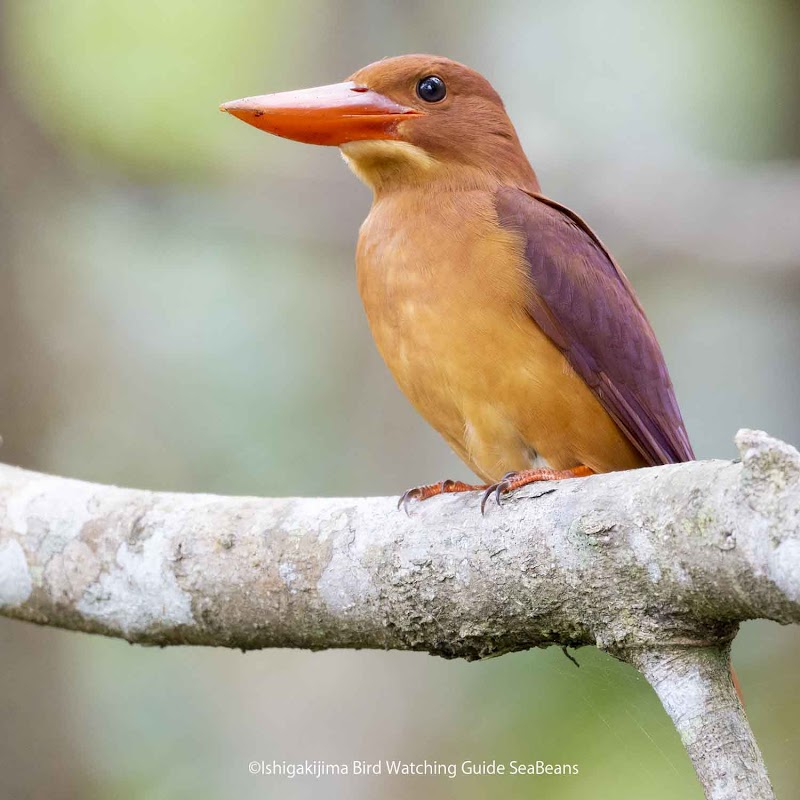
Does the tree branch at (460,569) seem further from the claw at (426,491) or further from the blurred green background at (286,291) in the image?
the blurred green background at (286,291)

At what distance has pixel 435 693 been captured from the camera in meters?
4.42

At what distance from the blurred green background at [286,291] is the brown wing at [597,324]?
1.16 meters

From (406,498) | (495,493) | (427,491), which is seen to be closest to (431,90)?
(427,491)

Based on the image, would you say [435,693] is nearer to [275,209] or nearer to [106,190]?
[275,209]

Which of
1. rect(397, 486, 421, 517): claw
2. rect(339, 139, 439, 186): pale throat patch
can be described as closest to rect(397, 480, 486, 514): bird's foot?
rect(397, 486, 421, 517): claw

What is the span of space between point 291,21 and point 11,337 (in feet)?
8.17

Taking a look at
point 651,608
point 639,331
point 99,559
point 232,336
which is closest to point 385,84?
point 639,331

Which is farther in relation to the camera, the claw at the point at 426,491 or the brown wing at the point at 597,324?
the brown wing at the point at 597,324

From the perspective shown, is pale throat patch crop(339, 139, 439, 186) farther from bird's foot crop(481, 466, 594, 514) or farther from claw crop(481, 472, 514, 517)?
claw crop(481, 472, 514, 517)

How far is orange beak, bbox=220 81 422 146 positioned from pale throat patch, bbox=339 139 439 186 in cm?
2

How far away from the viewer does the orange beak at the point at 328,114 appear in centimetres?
276

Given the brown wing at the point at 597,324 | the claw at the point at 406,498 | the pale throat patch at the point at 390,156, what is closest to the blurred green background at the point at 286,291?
the brown wing at the point at 597,324

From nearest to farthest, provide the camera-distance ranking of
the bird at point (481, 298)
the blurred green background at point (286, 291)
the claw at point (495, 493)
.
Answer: the claw at point (495, 493) → the bird at point (481, 298) → the blurred green background at point (286, 291)

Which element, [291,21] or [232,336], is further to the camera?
[291,21]
